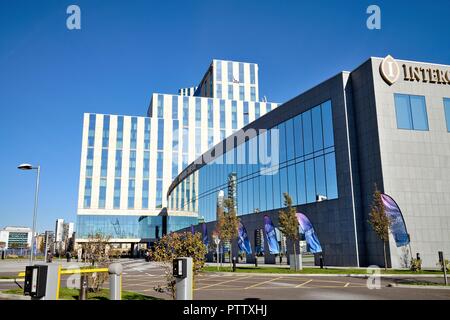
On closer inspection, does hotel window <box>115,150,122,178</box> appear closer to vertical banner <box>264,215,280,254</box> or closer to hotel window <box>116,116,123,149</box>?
hotel window <box>116,116,123,149</box>

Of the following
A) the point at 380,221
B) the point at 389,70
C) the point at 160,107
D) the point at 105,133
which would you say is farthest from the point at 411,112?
the point at 160,107

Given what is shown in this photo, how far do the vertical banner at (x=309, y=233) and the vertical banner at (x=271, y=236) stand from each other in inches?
218

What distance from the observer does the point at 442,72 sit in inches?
1372

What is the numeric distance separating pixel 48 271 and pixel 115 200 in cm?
9121

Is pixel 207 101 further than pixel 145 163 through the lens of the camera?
Yes

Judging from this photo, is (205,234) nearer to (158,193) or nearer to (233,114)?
(158,193)

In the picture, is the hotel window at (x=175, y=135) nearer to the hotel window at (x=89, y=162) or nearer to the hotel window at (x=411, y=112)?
Answer: the hotel window at (x=89, y=162)

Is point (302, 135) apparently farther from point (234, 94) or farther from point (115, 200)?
point (234, 94)

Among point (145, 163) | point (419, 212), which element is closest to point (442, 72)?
point (419, 212)

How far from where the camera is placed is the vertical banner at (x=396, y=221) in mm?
29594

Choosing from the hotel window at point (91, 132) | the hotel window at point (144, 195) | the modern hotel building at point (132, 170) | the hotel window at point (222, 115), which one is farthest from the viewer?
the hotel window at point (222, 115)

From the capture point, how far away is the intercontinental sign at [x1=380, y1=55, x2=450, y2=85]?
1286 inches

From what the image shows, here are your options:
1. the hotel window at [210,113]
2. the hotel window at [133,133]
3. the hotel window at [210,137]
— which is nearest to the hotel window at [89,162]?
the hotel window at [133,133]

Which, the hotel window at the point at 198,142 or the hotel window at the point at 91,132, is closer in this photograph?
the hotel window at the point at 91,132
